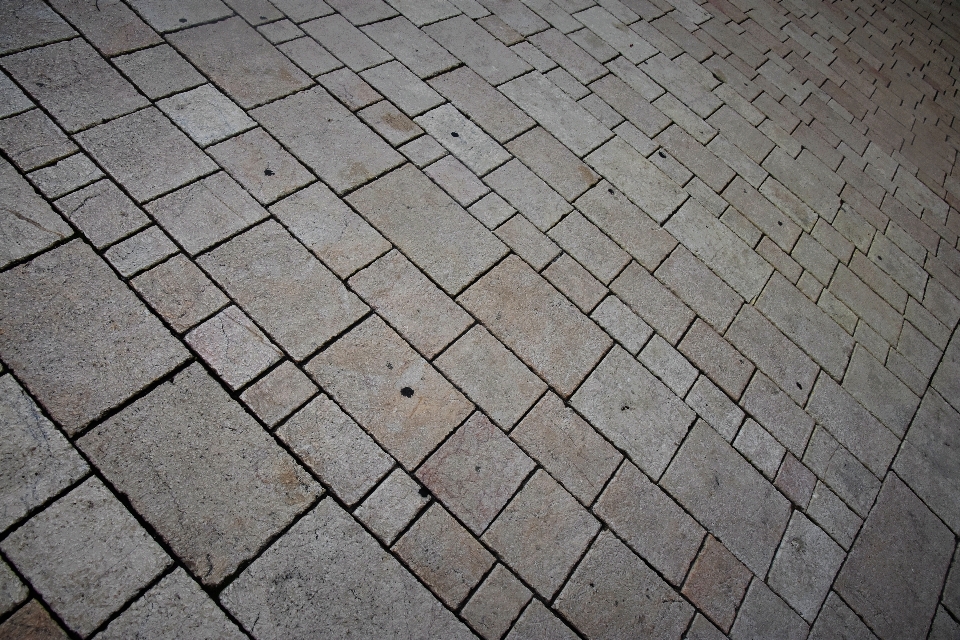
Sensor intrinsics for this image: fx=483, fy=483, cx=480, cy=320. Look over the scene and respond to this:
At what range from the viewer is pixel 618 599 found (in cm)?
243

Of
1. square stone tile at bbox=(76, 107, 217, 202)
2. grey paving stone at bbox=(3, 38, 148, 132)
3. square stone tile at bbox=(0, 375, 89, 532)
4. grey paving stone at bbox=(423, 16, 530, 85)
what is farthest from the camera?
grey paving stone at bbox=(423, 16, 530, 85)

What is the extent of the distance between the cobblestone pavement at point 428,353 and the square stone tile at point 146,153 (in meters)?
0.02

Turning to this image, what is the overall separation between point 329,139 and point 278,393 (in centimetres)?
196

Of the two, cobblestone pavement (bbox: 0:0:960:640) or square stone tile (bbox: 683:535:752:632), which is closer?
cobblestone pavement (bbox: 0:0:960:640)

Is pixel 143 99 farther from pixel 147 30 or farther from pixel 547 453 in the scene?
pixel 547 453

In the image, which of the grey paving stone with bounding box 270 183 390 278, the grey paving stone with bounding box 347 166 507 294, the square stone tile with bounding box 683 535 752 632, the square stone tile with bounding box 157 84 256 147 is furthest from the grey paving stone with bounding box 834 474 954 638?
the square stone tile with bounding box 157 84 256 147

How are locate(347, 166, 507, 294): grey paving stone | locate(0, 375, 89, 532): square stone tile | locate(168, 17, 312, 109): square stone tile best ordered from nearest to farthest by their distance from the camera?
1. locate(0, 375, 89, 532): square stone tile
2. locate(347, 166, 507, 294): grey paving stone
3. locate(168, 17, 312, 109): square stone tile

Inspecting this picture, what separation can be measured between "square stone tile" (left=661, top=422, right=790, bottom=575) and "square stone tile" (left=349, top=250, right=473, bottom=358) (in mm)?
1555

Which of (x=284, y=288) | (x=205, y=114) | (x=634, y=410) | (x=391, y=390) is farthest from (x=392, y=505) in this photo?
(x=205, y=114)

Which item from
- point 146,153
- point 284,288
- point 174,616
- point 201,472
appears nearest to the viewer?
point 174,616

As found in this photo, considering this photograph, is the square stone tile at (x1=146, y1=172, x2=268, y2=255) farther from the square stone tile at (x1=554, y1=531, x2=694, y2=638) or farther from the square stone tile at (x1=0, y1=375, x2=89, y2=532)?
the square stone tile at (x1=554, y1=531, x2=694, y2=638)

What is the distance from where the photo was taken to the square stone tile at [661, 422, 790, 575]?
9.09ft

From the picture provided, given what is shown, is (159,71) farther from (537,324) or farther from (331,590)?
(331,590)

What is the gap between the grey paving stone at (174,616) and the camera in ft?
6.20
